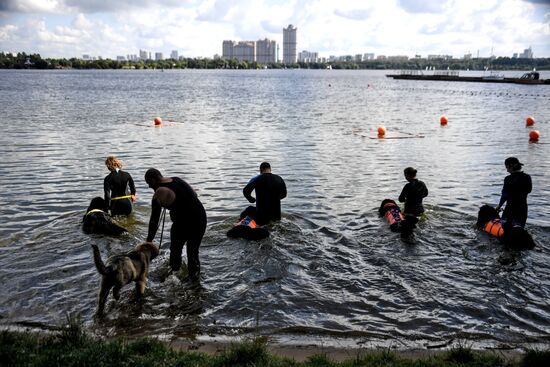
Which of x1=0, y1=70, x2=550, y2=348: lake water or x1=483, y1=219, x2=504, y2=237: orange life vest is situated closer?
x1=0, y1=70, x2=550, y2=348: lake water

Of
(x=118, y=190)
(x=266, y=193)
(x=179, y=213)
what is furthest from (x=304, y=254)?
(x=118, y=190)

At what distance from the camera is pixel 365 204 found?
15.8m

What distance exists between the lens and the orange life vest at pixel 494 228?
12.0 metres

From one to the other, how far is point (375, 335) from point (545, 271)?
4.83m

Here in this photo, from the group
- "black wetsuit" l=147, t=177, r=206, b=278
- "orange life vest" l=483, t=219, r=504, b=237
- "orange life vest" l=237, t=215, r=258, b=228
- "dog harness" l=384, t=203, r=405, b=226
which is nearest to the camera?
"black wetsuit" l=147, t=177, r=206, b=278

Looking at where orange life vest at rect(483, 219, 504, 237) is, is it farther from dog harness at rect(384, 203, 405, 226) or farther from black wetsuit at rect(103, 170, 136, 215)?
black wetsuit at rect(103, 170, 136, 215)

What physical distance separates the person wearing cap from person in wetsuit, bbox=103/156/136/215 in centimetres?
975

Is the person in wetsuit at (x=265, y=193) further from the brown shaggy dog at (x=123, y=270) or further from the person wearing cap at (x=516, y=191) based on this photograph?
the person wearing cap at (x=516, y=191)

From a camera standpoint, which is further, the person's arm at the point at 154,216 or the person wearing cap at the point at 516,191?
the person wearing cap at the point at 516,191

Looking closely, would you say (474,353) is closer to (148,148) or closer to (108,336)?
(108,336)

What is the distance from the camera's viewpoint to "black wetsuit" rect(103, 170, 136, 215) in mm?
13188

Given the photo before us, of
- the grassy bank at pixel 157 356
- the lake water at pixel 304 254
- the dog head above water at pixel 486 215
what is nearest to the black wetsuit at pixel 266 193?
the lake water at pixel 304 254

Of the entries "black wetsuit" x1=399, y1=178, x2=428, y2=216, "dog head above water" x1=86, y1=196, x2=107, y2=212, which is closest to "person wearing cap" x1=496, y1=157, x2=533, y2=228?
"black wetsuit" x1=399, y1=178, x2=428, y2=216

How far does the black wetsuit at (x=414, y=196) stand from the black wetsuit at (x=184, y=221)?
6260mm
